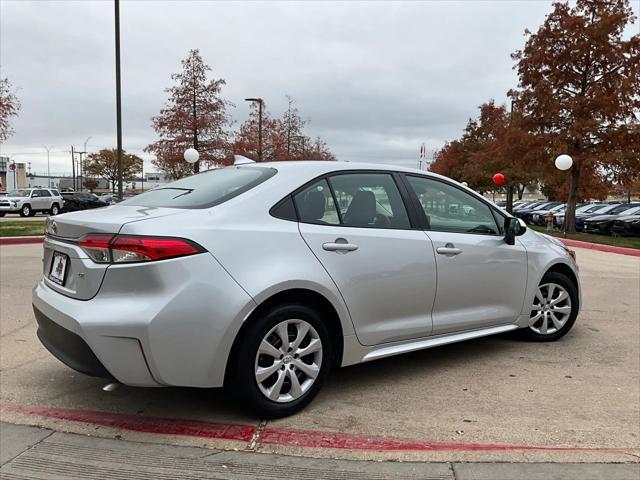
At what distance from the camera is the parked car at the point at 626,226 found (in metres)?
21.8

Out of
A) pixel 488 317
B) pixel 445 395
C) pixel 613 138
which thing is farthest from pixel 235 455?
pixel 613 138

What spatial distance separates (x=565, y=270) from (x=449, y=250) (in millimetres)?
1748

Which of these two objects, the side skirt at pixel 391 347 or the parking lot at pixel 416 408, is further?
the side skirt at pixel 391 347

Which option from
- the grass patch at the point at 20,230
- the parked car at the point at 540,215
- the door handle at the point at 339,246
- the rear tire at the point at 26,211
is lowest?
the rear tire at the point at 26,211

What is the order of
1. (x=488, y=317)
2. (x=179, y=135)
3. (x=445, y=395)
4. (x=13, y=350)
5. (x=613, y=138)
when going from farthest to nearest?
(x=179, y=135) < (x=613, y=138) < (x=13, y=350) < (x=488, y=317) < (x=445, y=395)

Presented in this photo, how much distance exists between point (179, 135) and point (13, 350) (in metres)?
19.7

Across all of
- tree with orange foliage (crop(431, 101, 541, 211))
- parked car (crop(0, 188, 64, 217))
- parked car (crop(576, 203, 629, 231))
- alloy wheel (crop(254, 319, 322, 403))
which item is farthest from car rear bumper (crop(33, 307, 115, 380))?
parked car (crop(0, 188, 64, 217))

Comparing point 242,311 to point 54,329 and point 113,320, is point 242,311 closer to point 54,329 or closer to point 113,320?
point 113,320

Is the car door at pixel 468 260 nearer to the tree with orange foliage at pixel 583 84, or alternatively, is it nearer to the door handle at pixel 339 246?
the door handle at pixel 339 246

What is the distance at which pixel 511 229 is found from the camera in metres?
4.72

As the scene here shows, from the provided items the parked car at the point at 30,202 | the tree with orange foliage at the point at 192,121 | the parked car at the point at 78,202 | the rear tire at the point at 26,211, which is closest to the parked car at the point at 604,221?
the tree with orange foliage at the point at 192,121

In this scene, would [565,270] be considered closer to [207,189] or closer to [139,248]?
[207,189]

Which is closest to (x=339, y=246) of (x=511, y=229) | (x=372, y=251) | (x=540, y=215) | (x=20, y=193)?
(x=372, y=251)

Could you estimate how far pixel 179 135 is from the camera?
77.4 ft
